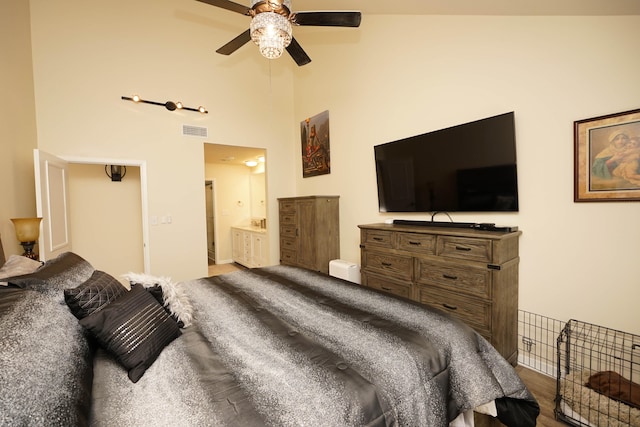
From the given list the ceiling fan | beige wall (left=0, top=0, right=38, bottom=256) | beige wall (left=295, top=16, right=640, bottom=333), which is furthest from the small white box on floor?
beige wall (left=0, top=0, right=38, bottom=256)

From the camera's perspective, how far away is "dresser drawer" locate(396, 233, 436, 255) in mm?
2430

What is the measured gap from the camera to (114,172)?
13.0ft

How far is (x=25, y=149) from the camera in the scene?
2748mm

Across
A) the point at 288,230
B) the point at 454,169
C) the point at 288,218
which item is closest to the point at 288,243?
the point at 288,230

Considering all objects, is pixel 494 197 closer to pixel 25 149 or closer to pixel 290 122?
pixel 290 122

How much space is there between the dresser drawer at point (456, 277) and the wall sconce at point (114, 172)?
433 centimetres

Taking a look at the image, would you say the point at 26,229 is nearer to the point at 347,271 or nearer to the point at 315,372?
the point at 315,372

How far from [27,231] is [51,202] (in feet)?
1.91

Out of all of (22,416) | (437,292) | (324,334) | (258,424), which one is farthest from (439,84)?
(22,416)

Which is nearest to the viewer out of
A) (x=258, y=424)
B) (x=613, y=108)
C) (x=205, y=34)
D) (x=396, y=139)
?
(x=258, y=424)

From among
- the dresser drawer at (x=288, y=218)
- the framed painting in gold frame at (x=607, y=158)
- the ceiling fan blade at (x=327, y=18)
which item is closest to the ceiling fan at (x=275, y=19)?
the ceiling fan blade at (x=327, y=18)

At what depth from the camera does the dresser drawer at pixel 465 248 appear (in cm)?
209

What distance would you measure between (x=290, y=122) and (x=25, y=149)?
11.3ft

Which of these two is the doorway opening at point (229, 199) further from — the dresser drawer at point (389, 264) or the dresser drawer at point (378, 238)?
the dresser drawer at point (389, 264)
